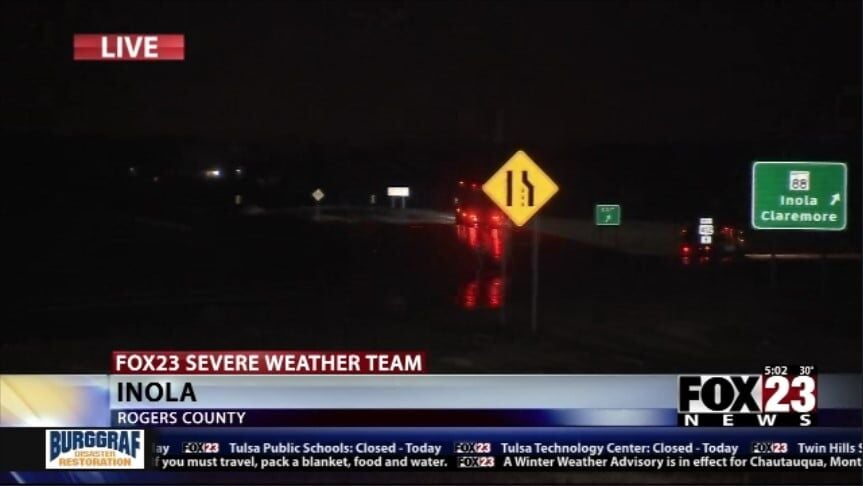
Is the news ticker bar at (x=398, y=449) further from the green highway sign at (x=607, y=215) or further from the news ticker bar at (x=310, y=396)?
the green highway sign at (x=607, y=215)

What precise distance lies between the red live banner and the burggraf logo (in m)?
2.15

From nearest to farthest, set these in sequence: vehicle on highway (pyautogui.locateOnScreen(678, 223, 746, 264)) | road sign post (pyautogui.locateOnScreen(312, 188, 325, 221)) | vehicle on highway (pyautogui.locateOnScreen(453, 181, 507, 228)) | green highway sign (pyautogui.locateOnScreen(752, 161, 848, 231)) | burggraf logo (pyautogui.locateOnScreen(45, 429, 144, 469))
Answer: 1. burggraf logo (pyautogui.locateOnScreen(45, 429, 144, 469))
2. green highway sign (pyautogui.locateOnScreen(752, 161, 848, 231))
3. vehicle on highway (pyautogui.locateOnScreen(453, 181, 507, 228))
4. road sign post (pyautogui.locateOnScreen(312, 188, 325, 221))
5. vehicle on highway (pyautogui.locateOnScreen(678, 223, 746, 264))

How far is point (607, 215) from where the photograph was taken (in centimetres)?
564

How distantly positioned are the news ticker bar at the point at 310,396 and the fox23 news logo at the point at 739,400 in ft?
0.37

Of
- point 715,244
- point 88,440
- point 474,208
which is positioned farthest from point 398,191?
point 88,440

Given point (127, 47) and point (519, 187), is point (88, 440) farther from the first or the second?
point (519, 187)

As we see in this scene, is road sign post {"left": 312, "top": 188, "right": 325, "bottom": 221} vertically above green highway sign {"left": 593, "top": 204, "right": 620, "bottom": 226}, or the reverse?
road sign post {"left": 312, "top": 188, "right": 325, "bottom": 221}

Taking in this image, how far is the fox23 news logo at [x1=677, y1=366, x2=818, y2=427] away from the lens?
5.07m

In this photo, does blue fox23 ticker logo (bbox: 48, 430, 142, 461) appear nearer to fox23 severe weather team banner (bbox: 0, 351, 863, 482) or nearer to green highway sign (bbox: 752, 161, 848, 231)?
Result: fox23 severe weather team banner (bbox: 0, 351, 863, 482)

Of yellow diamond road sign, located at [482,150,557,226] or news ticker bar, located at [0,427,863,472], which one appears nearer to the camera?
news ticker bar, located at [0,427,863,472]

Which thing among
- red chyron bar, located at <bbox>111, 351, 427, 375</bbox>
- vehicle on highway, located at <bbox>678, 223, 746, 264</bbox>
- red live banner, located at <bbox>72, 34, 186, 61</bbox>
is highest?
red live banner, located at <bbox>72, 34, 186, 61</bbox>

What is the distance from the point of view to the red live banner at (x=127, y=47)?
5117 millimetres

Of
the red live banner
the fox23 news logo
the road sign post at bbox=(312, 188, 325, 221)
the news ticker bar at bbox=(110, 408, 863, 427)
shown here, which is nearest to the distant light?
the road sign post at bbox=(312, 188, 325, 221)

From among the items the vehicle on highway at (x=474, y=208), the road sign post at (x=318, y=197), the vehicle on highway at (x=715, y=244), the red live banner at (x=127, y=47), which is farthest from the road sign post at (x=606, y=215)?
the red live banner at (x=127, y=47)
